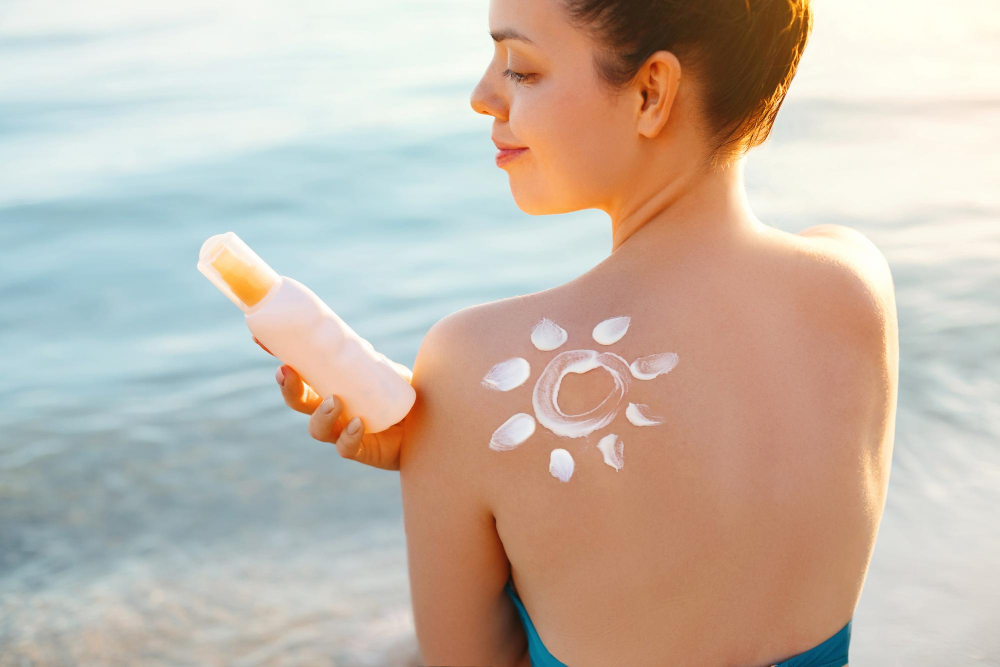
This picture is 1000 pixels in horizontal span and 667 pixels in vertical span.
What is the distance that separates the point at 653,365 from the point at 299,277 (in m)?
2.77

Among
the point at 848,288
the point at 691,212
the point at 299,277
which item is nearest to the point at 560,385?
the point at 691,212

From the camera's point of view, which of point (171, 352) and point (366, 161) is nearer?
point (171, 352)

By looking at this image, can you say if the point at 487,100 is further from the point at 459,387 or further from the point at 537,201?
the point at 459,387

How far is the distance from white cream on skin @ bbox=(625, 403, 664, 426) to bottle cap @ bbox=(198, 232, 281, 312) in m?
0.43

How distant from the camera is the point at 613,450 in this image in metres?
1.11

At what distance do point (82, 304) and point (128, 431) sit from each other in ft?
3.22

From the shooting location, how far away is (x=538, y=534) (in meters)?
1.16

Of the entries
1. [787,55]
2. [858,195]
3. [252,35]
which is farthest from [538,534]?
[252,35]

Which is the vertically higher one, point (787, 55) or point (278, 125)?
point (787, 55)

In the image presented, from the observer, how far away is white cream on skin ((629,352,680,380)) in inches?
43.5

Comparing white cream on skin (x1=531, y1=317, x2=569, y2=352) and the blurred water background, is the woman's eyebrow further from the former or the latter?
the blurred water background

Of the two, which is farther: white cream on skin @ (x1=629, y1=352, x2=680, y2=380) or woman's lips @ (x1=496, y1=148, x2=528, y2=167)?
woman's lips @ (x1=496, y1=148, x2=528, y2=167)

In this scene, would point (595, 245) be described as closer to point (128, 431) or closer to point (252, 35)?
point (128, 431)

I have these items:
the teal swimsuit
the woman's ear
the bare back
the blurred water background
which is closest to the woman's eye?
the woman's ear
